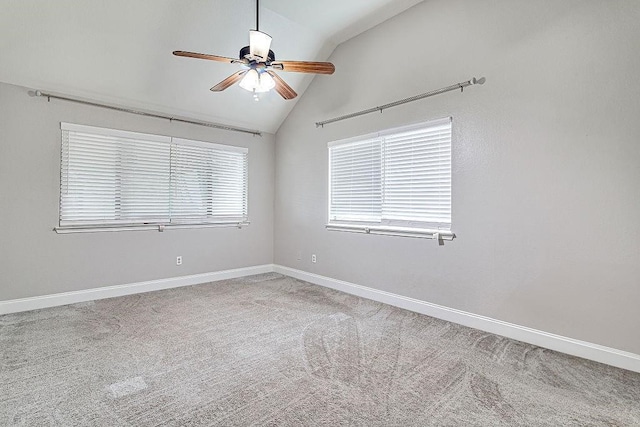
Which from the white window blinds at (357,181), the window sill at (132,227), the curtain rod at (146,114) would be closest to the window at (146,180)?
the window sill at (132,227)

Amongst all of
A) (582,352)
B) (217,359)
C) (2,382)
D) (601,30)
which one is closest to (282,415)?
(217,359)

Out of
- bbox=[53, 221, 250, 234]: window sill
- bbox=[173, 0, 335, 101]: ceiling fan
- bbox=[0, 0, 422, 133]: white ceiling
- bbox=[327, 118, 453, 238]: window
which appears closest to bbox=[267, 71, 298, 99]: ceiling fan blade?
bbox=[173, 0, 335, 101]: ceiling fan

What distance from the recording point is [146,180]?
14.6 feet

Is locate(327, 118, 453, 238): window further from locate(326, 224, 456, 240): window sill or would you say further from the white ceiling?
the white ceiling

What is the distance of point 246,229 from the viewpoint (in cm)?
548

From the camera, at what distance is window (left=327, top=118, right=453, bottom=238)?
3.46m

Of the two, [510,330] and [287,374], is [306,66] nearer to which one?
[287,374]

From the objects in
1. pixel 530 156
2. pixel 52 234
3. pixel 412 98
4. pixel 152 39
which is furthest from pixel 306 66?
pixel 52 234

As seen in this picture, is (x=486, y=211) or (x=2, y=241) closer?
(x=486, y=211)

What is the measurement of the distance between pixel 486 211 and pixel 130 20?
13.6ft

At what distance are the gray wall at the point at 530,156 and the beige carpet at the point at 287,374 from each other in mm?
469

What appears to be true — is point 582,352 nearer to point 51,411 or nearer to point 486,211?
point 486,211

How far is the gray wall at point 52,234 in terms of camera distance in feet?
11.5

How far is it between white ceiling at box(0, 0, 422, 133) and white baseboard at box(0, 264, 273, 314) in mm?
2424
